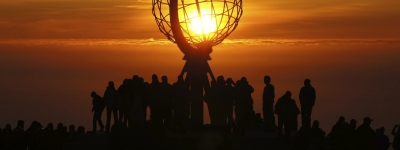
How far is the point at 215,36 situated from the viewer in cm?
3622

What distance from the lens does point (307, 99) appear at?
32.2 metres

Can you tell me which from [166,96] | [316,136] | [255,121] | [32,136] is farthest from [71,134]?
[316,136]

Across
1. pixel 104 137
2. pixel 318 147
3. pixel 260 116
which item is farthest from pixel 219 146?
pixel 260 116

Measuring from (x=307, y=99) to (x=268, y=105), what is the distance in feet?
4.53

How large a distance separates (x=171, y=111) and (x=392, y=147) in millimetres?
6026

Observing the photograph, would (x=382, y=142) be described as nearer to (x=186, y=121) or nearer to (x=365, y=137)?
(x=365, y=137)

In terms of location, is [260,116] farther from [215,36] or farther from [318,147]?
[318,147]

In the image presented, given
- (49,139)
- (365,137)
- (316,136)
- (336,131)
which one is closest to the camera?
(365,137)

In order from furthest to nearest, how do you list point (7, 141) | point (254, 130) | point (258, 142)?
point (254, 130)
point (258, 142)
point (7, 141)

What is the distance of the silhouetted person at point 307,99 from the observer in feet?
105

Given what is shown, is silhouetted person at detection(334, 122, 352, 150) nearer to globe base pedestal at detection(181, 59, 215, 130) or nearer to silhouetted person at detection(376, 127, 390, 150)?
silhouetted person at detection(376, 127, 390, 150)

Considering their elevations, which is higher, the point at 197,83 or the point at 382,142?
the point at 197,83

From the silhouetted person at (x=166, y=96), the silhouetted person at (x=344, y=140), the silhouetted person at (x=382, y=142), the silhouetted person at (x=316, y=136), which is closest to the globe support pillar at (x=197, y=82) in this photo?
the silhouetted person at (x=166, y=96)

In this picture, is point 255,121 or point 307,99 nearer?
point 307,99
